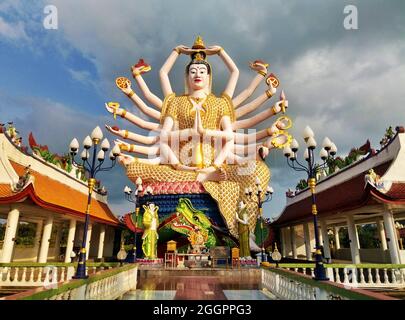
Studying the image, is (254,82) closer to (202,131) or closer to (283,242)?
(202,131)

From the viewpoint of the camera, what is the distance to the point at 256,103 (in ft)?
80.8

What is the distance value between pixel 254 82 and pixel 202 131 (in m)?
6.98

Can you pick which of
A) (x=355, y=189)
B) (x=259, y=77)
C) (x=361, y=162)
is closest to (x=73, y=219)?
(x=355, y=189)

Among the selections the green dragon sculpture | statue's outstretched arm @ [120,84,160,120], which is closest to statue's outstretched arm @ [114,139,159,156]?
statue's outstretched arm @ [120,84,160,120]

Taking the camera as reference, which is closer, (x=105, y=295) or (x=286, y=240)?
(x=105, y=295)

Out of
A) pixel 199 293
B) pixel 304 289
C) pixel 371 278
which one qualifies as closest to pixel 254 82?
pixel 371 278

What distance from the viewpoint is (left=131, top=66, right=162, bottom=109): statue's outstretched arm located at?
24891 mm

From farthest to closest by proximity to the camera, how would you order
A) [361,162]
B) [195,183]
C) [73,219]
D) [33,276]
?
[195,183] → [73,219] → [361,162] → [33,276]

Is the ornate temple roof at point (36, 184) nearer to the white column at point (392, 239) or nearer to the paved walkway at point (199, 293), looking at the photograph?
the paved walkway at point (199, 293)

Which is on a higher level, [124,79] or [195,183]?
[124,79]

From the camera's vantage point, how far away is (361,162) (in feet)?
48.5
